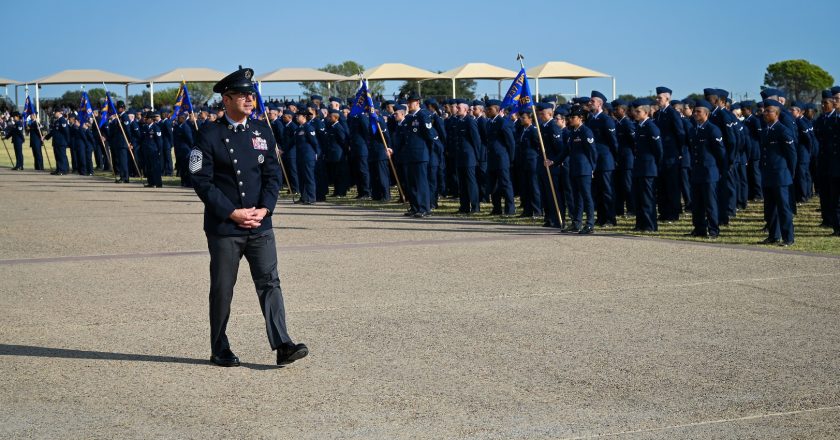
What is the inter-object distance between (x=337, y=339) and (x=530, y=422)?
101 inches

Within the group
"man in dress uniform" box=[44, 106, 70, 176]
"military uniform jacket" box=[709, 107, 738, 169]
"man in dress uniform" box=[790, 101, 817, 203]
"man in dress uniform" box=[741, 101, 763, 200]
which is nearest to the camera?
"military uniform jacket" box=[709, 107, 738, 169]

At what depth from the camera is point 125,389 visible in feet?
22.9

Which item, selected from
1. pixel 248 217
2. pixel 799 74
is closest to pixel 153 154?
pixel 248 217

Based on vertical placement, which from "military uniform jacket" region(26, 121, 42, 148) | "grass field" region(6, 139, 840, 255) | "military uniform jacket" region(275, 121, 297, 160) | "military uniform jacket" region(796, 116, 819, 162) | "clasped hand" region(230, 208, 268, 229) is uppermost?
"military uniform jacket" region(26, 121, 42, 148)

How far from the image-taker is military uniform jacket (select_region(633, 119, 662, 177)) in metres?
17.0

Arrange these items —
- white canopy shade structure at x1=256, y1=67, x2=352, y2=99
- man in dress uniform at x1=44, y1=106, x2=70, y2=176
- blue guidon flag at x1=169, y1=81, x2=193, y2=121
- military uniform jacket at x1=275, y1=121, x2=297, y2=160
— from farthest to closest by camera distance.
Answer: white canopy shade structure at x1=256, y1=67, x2=352, y2=99 → man in dress uniform at x1=44, y1=106, x2=70, y2=176 → blue guidon flag at x1=169, y1=81, x2=193, y2=121 → military uniform jacket at x1=275, y1=121, x2=297, y2=160

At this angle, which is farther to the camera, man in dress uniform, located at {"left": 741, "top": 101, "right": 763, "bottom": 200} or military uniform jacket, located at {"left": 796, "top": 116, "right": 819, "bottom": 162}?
man in dress uniform, located at {"left": 741, "top": 101, "right": 763, "bottom": 200}

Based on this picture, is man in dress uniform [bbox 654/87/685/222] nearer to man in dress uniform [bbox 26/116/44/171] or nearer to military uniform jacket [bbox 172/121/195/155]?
military uniform jacket [bbox 172/121/195/155]

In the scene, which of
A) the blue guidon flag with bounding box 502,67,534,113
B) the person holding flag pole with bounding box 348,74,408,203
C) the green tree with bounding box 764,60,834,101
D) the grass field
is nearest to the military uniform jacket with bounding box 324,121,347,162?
the person holding flag pole with bounding box 348,74,408,203

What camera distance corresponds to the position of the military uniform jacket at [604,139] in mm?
17281

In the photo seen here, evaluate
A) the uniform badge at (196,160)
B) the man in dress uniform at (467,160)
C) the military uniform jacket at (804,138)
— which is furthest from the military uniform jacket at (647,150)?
the uniform badge at (196,160)

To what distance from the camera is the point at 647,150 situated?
56.2ft

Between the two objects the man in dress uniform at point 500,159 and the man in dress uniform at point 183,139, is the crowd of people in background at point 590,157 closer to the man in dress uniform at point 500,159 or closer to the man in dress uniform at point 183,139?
the man in dress uniform at point 500,159

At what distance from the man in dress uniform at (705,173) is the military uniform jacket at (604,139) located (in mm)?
1504
